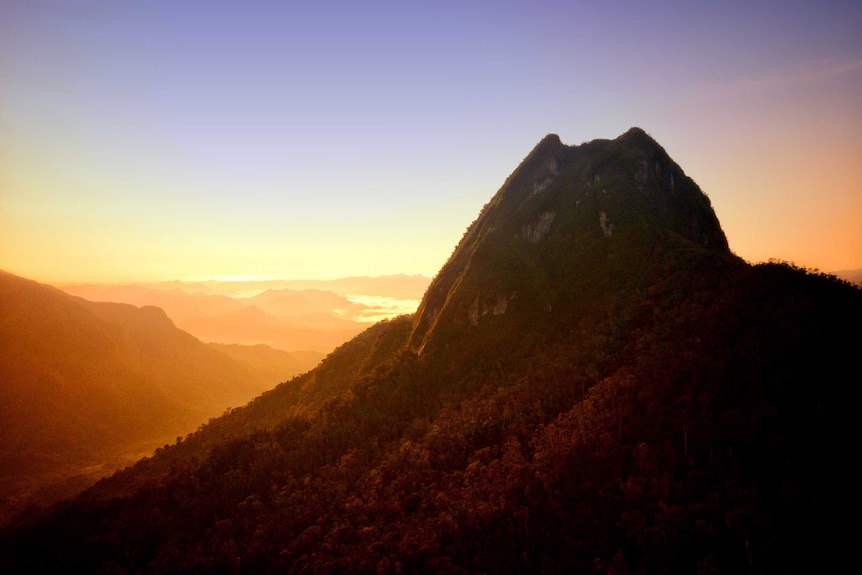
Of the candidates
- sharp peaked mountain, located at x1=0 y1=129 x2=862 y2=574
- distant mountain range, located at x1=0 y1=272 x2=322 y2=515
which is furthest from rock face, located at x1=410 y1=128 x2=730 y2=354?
distant mountain range, located at x1=0 y1=272 x2=322 y2=515

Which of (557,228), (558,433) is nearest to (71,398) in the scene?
(557,228)

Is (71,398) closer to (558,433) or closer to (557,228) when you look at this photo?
(557,228)

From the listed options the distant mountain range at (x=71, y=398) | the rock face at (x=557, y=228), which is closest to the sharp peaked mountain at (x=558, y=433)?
the rock face at (x=557, y=228)

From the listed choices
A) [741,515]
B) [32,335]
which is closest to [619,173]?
[741,515]

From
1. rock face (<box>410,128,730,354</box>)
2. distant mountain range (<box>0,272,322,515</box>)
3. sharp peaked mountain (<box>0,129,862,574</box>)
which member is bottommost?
distant mountain range (<box>0,272,322,515</box>)

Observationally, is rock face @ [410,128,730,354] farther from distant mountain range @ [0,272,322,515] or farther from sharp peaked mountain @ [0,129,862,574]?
→ distant mountain range @ [0,272,322,515]
